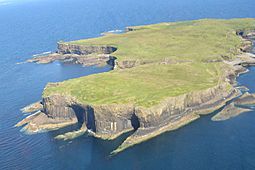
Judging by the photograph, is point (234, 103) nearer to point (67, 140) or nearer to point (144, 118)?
point (144, 118)

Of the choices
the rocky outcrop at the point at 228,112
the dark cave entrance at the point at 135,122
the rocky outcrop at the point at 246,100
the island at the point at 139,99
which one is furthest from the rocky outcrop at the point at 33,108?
the rocky outcrop at the point at 246,100

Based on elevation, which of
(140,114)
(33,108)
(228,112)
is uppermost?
(140,114)

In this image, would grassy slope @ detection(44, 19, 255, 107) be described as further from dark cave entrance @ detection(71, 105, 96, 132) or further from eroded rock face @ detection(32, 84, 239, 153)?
dark cave entrance @ detection(71, 105, 96, 132)

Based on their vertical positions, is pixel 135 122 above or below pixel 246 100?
below

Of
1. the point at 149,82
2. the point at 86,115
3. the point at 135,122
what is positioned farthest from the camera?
the point at 149,82

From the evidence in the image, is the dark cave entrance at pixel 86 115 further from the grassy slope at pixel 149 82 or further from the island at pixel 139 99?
→ the grassy slope at pixel 149 82

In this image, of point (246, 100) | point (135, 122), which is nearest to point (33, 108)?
point (135, 122)

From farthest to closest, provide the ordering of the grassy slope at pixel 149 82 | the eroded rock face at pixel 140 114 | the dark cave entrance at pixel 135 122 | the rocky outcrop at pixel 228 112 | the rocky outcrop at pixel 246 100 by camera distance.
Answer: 1. the rocky outcrop at pixel 246 100
2. the grassy slope at pixel 149 82
3. the rocky outcrop at pixel 228 112
4. the dark cave entrance at pixel 135 122
5. the eroded rock face at pixel 140 114

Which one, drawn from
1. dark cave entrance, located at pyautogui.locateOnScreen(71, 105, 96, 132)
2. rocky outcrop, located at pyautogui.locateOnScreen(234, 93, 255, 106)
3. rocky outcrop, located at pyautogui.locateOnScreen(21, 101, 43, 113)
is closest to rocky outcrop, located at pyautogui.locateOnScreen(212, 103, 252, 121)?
rocky outcrop, located at pyautogui.locateOnScreen(234, 93, 255, 106)

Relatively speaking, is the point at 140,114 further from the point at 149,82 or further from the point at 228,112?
the point at 228,112
